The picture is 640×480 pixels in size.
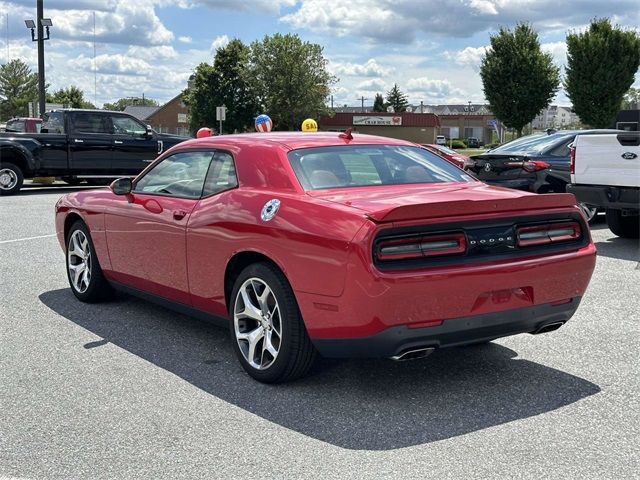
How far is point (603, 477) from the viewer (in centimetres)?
338

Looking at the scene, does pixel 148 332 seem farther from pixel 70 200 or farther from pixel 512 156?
pixel 512 156

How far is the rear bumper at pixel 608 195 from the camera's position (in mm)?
9555

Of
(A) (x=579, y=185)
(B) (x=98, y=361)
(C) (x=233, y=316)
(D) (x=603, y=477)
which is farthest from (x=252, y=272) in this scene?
(A) (x=579, y=185)

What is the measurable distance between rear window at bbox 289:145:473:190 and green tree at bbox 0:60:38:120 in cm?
10222

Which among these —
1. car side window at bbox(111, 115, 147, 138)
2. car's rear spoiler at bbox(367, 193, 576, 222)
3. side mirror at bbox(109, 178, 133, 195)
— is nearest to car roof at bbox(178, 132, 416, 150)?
side mirror at bbox(109, 178, 133, 195)

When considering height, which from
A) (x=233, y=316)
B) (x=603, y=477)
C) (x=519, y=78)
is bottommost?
(x=603, y=477)

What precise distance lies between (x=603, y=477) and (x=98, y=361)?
3149 mm

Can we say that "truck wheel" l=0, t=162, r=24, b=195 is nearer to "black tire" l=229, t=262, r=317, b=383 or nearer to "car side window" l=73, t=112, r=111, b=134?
"car side window" l=73, t=112, r=111, b=134

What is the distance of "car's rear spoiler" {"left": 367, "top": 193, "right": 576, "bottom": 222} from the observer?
4041mm

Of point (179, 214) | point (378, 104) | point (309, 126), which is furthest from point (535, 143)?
point (378, 104)

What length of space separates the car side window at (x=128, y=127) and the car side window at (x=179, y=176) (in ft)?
45.1

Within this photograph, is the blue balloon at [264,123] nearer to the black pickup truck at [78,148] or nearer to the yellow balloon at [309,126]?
the yellow balloon at [309,126]

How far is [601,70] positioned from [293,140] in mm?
36928

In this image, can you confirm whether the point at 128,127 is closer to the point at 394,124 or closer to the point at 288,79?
the point at 288,79
